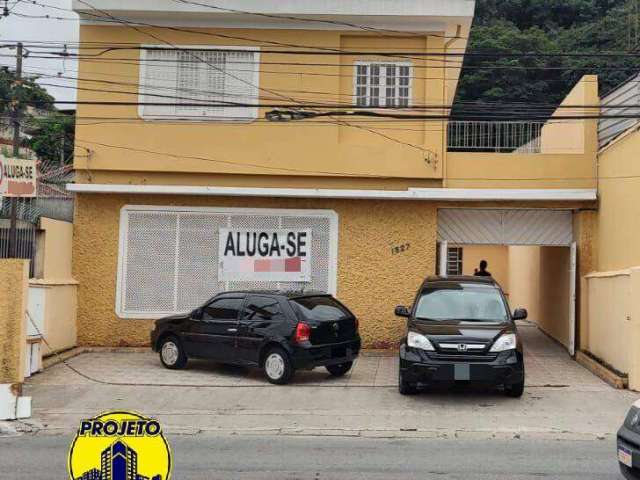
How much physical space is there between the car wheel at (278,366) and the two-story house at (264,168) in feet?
12.4

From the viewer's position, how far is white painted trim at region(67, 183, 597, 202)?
1493 cm

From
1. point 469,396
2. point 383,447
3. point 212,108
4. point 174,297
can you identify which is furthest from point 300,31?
point 383,447

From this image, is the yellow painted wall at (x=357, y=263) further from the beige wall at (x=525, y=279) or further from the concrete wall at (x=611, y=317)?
the beige wall at (x=525, y=279)

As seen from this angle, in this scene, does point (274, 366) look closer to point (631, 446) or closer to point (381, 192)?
point (381, 192)

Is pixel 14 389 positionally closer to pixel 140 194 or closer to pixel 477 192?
pixel 140 194

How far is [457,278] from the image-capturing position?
12258mm

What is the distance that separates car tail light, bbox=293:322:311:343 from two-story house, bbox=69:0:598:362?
13.1 ft

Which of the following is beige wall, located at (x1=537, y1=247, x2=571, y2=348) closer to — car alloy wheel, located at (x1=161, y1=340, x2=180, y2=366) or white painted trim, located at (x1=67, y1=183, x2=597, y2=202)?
white painted trim, located at (x1=67, y1=183, x2=597, y2=202)

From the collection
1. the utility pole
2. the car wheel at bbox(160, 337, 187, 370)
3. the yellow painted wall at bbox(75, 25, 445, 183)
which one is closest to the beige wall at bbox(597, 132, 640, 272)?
the yellow painted wall at bbox(75, 25, 445, 183)

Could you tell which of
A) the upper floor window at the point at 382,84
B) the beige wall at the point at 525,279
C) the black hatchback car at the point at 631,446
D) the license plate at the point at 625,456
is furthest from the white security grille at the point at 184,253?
the license plate at the point at 625,456

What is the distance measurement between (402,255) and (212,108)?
523 cm

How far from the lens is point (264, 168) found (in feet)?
50.4

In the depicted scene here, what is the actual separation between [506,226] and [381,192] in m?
3.01

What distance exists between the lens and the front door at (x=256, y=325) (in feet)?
38.7
